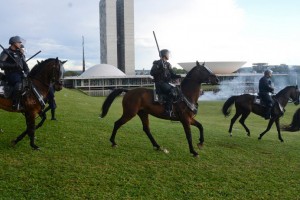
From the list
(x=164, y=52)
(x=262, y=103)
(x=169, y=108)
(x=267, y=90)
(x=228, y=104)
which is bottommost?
(x=228, y=104)

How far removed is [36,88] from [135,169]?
374 centimetres

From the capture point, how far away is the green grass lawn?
21.4ft

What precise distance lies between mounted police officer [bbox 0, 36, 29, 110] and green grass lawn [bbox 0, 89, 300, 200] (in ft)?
5.61

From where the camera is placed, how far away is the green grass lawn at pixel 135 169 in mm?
6528

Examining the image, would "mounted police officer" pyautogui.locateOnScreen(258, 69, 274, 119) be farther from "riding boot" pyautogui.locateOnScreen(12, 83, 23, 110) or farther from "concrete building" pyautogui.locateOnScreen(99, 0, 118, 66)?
"concrete building" pyautogui.locateOnScreen(99, 0, 118, 66)

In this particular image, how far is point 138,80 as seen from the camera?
86.9 metres

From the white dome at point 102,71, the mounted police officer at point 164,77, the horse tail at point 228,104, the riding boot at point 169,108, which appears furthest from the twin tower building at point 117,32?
the riding boot at point 169,108

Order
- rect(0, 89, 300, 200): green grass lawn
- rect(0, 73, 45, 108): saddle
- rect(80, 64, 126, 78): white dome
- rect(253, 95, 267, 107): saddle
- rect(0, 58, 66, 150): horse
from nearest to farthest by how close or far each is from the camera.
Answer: rect(0, 89, 300, 200): green grass lawn
rect(0, 73, 45, 108): saddle
rect(0, 58, 66, 150): horse
rect(253, 95, 267, 107): saddle
rect(80, 64, 126, 78): white dome

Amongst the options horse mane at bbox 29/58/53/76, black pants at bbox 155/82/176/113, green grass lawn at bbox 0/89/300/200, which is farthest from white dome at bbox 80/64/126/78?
black pants at bbox 155/82/176/113

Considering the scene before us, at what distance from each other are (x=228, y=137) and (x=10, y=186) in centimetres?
932

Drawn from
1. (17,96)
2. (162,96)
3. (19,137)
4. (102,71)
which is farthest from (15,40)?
(102,71)

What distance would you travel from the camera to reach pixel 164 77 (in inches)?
348

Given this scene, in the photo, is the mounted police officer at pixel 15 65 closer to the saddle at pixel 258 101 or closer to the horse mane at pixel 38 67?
the horse mane at pixel 38 67

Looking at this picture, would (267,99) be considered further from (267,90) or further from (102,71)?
(102,71)
